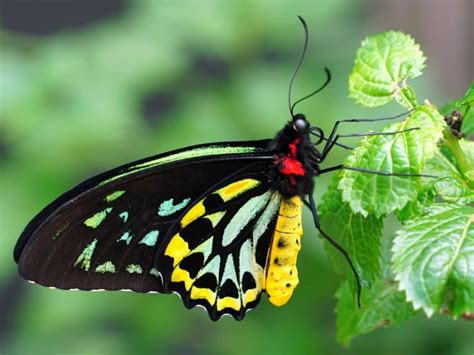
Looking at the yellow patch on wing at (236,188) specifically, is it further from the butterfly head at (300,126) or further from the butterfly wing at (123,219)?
the butterfly head at (300,126)

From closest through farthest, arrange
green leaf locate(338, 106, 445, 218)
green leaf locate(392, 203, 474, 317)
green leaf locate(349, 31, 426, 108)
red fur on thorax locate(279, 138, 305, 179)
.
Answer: green leaf locate(392, 203, 474, 317) → green leaf locate(338, 106, 445, 218) → green leaf locate(349, 31, 426, 108) → red fur on thorax locate(279, 138, 305, 179)

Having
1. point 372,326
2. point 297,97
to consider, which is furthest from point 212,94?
point 372,326

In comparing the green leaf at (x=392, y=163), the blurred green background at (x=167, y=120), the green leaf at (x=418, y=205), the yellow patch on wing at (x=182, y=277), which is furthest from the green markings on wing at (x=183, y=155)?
the blurred green background at (x=167, y=120)

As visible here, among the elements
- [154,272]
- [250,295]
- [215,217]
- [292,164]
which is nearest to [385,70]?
[292,164]

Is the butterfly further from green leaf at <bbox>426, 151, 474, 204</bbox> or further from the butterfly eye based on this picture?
green leaf at <bbox>426, 151, 474, 204</bbox>

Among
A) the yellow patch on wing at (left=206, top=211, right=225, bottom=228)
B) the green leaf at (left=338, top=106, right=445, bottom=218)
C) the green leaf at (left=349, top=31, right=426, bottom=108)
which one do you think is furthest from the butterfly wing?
the green leaf at (left=338, top=106, right=445, bottom=218)
